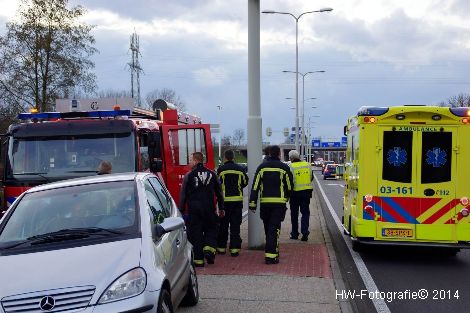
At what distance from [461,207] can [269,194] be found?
129 inches

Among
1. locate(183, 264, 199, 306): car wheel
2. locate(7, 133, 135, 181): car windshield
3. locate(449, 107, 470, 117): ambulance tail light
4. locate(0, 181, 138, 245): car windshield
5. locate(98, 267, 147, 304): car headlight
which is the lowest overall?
locate(183, 264, 199, 306): car wheel

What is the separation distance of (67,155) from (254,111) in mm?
3645

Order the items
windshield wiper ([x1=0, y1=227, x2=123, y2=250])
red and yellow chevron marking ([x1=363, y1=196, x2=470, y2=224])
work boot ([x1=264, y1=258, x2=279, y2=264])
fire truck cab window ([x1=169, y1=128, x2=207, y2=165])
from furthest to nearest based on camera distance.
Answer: fire truck cab window ([x1=169, y1=128, x2=207, y2=165])
red and yellow chevron marking ([x1=363, y1=196, x2=470, y2=224])
work boot ([x1=264, y1=258, x2=279, y2=264])
windshield wiper ([x1=0, y1=227, x2=123, y2=250])

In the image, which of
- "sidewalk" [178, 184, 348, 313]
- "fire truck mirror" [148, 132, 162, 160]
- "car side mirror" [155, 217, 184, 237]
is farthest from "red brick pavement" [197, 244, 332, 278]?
"car side mirror" [155, 217, 184, 237]

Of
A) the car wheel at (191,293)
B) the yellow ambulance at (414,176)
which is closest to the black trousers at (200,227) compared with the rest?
the car wheel at (191,293)

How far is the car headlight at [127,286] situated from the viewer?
447 centimetres

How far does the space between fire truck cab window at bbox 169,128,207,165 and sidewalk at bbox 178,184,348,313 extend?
2232mm

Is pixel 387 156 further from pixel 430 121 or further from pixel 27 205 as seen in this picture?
pixel 27 205

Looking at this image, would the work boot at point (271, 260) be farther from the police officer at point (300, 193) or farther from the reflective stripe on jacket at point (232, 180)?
the police officer at point (300, 193)

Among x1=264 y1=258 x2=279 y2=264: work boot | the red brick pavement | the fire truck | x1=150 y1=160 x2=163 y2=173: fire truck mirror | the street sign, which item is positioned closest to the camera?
the red brick pavement

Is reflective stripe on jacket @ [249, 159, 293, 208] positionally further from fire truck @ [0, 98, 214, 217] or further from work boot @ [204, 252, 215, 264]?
fire truck @ [0, 98, 214, 217]

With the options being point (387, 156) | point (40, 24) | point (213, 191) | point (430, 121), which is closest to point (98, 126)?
point (213, 191)

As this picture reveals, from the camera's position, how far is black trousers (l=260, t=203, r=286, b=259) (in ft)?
31.7

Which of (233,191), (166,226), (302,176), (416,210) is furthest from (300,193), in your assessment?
(166,226)
